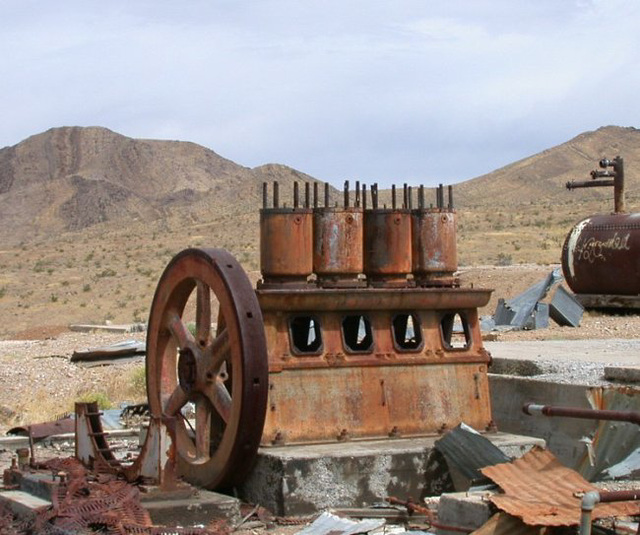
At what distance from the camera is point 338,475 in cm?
780

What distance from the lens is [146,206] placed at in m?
101

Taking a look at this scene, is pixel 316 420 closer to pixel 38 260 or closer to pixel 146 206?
pixel 38 260

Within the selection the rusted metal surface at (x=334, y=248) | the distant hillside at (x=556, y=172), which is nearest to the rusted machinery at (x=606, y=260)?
the rusted metal surface at (x=334, y=248)

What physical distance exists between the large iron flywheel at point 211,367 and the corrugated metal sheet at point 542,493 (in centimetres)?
155

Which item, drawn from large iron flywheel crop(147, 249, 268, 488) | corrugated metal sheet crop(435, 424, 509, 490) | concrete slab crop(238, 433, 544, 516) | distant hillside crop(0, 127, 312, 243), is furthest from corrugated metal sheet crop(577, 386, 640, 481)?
distant hillside crop(0, 127, 312, 243)

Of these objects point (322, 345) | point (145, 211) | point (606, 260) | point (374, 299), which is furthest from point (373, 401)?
point (145, 211)

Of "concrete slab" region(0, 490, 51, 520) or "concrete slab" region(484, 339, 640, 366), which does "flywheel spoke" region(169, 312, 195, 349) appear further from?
"concrete slab" region(484, 339, 640, 366)

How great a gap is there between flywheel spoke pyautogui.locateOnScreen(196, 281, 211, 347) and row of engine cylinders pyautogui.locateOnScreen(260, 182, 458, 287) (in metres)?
0.45

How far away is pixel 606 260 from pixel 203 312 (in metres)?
13.6

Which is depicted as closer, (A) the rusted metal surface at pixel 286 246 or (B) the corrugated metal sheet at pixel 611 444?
(A) the rusted metal surface at pixel 286 246

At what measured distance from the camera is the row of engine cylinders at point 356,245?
8.58 metres

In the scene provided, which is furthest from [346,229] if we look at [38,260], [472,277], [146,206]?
[146,206]

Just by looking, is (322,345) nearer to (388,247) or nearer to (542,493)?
(388,247)

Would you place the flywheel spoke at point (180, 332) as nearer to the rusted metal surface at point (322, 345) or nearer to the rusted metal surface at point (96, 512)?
the rusted metal surface at point (322, 345)
